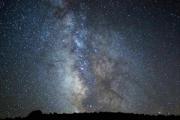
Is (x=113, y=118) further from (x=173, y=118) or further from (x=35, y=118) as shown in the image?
(x=35, y=118)

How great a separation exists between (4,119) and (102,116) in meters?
6.21

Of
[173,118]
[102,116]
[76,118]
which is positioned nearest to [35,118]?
[76,118]

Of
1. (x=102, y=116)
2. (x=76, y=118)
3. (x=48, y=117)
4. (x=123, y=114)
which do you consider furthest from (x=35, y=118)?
(x=123, y=114)

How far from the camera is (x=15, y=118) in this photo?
20453mm

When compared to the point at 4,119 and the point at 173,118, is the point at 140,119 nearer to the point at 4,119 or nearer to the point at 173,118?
the point at 173,118

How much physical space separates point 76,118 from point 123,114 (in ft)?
10.0

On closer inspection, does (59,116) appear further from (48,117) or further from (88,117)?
(88,117)

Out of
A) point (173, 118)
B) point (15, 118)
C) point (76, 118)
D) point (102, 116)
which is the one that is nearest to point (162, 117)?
point (173, 118)

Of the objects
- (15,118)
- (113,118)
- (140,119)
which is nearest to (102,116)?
(113,118)

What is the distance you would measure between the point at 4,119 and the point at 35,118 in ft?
6.37

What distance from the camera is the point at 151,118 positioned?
1972 centimetres

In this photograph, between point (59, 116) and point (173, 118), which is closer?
point (173, 118)

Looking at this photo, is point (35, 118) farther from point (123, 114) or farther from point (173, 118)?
point (173, 118)

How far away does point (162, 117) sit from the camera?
20.1 meters
